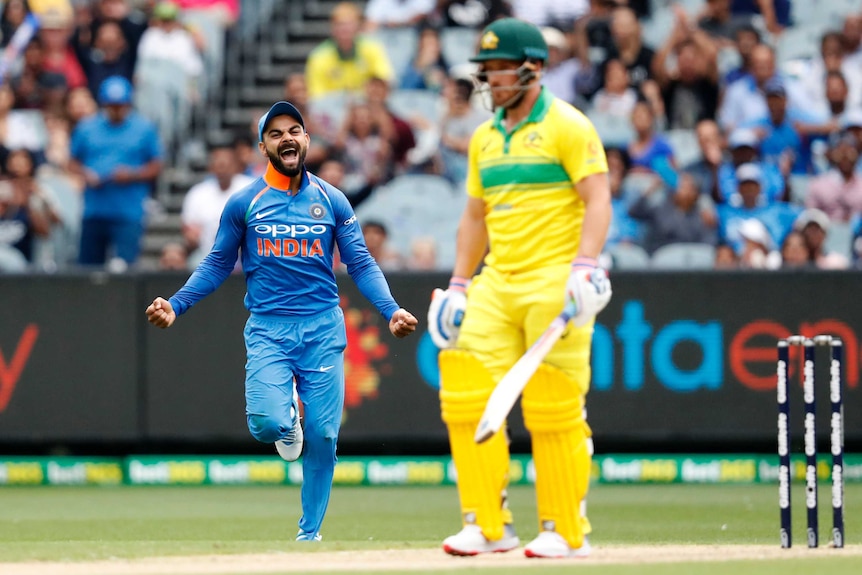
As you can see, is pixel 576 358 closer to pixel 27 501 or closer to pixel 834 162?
pixel 27 501

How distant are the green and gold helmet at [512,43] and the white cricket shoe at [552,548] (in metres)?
2.11

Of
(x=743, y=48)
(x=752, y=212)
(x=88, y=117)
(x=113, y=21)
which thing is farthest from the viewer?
(x=113, y=21)

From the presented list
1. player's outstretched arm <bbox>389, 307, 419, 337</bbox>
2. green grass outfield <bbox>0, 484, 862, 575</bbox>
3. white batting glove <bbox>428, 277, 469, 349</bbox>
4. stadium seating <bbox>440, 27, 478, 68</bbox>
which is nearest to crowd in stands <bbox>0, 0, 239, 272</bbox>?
stadium seating <bbox>440, 27, 478, 68</bbox>

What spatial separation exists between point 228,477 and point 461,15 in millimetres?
5867

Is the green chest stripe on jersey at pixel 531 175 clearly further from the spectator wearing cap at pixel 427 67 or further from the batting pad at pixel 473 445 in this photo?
the spectator wearing cap at pixel 427 67

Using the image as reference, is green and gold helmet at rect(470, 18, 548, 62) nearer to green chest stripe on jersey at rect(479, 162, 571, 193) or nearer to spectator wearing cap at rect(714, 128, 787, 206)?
green chest stripe on jersey at rect(479, 162, 571, 193)

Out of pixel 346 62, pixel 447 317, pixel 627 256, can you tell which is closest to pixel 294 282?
pixel 447 317

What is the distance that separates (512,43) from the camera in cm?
724

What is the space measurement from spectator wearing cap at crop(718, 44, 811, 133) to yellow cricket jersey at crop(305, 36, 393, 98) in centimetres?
343

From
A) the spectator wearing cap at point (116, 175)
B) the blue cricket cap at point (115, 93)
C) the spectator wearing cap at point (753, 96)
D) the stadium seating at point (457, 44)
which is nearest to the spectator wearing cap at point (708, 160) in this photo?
the spectator wearing cap at point (753, 96)

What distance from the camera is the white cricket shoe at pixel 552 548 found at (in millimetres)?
7195

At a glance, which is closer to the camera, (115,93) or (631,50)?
(115,93)

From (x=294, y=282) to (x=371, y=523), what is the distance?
275 centimetres

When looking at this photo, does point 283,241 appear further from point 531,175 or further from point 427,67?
point 427,67
